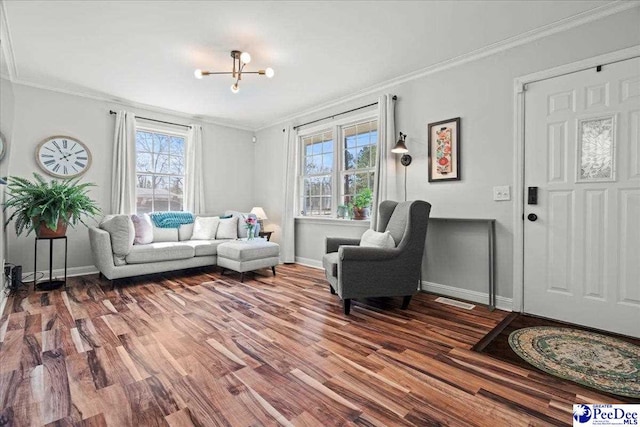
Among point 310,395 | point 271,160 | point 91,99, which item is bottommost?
point 310,395

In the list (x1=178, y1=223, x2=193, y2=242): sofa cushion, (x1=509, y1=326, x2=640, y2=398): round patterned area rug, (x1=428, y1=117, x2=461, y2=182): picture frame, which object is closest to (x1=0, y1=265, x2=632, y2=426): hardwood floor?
(x1=509, y1=326, x2=640, y2=398): round patterned area rug

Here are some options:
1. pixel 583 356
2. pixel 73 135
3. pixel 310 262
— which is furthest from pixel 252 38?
pixel 583 356

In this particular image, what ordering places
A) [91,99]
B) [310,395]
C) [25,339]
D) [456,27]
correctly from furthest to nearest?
[91,99]
[456,27]
[25,339]
[310,395]

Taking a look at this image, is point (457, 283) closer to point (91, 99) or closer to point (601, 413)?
point (601, 413)

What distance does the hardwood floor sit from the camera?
1445 millimetres

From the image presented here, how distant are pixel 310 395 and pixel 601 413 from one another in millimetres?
1388

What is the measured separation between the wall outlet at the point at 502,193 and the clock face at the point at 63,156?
5.12 m

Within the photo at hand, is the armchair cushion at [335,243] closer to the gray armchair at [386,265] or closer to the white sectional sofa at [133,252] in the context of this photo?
the gray armchair at [386,265]

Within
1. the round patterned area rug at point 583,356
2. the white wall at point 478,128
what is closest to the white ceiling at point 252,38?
the white wall at point 478,128

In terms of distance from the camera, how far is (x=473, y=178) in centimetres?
315

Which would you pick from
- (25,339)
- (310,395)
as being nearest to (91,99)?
(25,339)

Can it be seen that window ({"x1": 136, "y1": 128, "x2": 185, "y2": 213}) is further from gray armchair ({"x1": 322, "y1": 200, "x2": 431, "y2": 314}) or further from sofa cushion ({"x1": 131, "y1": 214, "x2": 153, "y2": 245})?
gray armchair ({"x1": 322, "y1": 200, "x2": 431, "y2": 314})

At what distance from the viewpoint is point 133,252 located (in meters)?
3.74

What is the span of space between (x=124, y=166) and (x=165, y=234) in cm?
116
